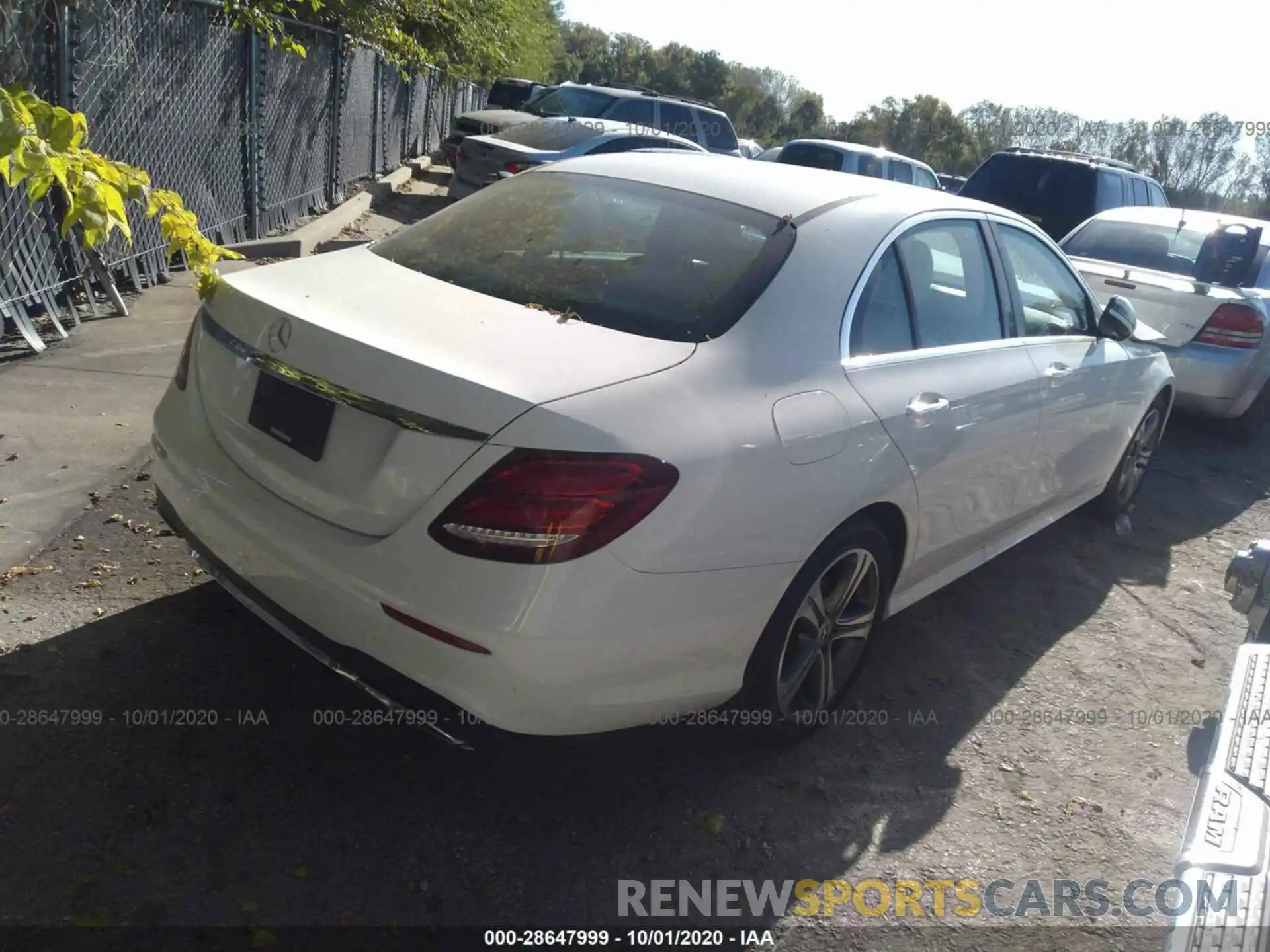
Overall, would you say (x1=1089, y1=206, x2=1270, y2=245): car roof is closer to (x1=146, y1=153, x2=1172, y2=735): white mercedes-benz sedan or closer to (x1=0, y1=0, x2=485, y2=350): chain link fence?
(x1=146, y1=153, x2=1172, y2=735): white mercedes-benz sedan

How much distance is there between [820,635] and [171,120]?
22.8 feet

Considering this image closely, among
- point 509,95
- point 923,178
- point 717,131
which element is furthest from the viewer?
point 509,95

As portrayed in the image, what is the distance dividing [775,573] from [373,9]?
43.8 ft

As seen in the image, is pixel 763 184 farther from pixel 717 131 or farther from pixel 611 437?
pixel 717 131

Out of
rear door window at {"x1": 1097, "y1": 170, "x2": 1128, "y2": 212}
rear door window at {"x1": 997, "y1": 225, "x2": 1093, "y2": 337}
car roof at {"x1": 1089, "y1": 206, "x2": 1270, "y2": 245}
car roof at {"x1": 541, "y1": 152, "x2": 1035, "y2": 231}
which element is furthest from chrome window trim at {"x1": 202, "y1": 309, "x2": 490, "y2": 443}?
rear door window at {"x1": 1097, "y1": 170, "x2": 1128, "y2": 212}

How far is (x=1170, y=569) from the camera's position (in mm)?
5699

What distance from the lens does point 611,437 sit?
8.39 ft

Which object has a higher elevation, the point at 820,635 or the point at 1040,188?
A: the point at 1040,188

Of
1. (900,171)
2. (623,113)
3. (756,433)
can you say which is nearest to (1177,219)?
(900,171)

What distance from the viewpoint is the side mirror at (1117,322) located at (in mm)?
5008

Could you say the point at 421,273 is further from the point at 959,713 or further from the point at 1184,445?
the point at 1184,445

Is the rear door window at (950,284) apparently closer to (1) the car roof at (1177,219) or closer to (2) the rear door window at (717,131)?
(1) the car roof at (1177,219)

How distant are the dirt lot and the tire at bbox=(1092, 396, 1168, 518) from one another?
152cm

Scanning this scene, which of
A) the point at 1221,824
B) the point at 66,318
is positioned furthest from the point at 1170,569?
the point at 66,318
